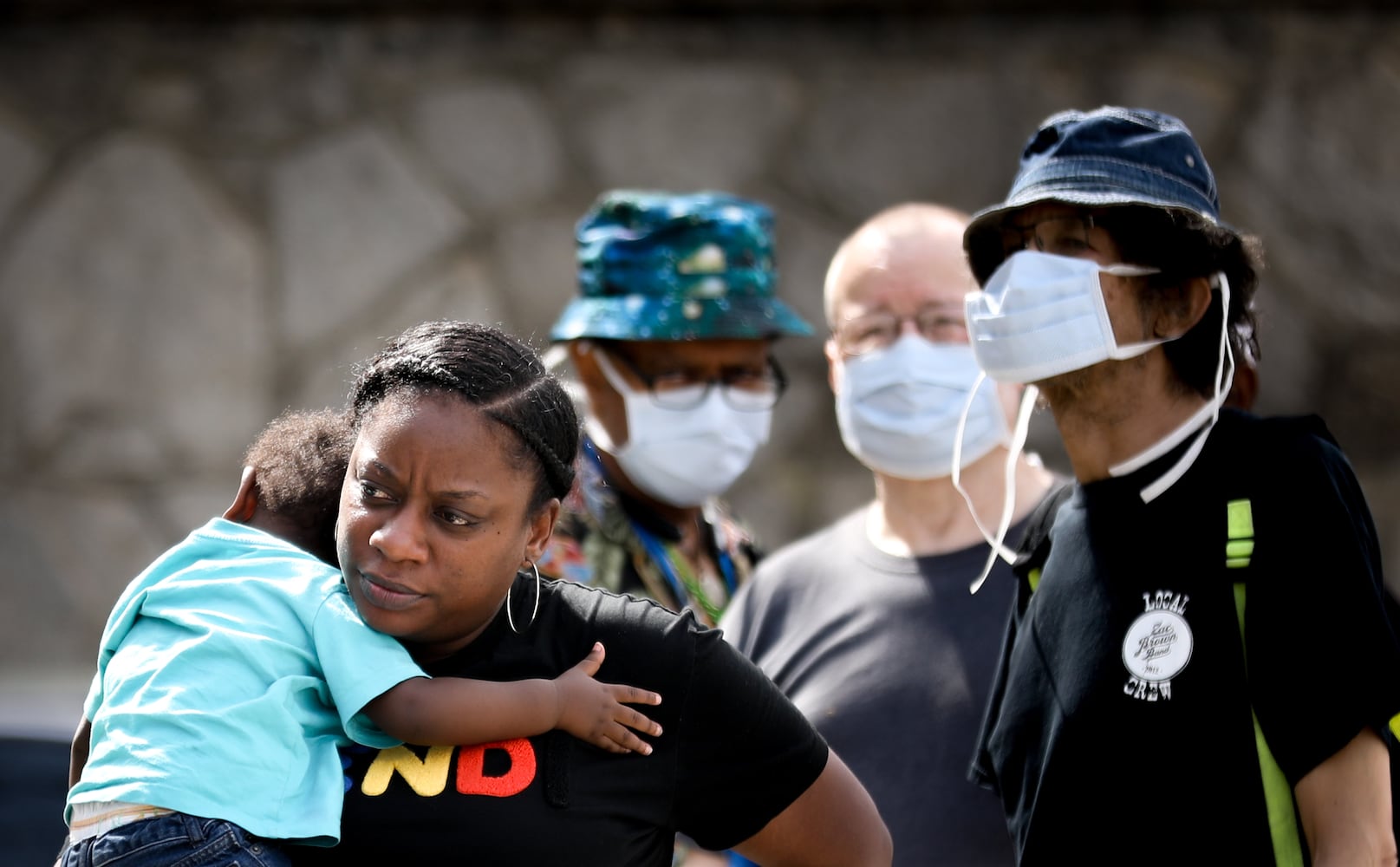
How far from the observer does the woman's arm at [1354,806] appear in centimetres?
188

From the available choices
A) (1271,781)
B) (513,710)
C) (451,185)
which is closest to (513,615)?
(513,710)

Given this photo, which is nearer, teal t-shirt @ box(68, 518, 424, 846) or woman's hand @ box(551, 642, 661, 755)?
teal t-shirt @ box(68, 518, 424, 846)

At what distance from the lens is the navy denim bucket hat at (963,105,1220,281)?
7.30 ft

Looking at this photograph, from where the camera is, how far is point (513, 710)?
1814 mm

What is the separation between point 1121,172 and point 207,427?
146 inches

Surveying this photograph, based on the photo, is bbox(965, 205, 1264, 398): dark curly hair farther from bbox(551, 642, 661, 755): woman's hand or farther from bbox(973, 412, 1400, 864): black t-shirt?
bbox(551, 642, 661, 755): woman's hand

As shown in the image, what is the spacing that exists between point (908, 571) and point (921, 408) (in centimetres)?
34

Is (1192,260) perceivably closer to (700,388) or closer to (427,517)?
(427,517)

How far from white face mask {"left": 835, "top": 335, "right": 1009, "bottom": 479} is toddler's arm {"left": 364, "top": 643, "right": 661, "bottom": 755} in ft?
4.11

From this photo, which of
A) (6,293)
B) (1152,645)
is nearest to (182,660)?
(1152,645)

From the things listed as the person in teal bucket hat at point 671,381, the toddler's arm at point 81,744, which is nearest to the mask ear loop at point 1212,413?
the person in teal bucket hat at point 671,381

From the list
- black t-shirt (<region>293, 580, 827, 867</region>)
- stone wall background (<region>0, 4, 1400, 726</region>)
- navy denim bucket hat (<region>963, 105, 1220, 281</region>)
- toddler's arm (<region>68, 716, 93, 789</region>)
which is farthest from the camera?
stone wall background (<region>0, 4, 1400, 726</region>)

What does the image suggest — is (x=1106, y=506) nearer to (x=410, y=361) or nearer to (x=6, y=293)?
(x=410, y=361)

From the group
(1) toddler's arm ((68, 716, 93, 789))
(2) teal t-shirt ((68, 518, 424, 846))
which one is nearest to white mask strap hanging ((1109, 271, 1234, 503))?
(2) teal t-shirt ((68, 518, 424, 846))
